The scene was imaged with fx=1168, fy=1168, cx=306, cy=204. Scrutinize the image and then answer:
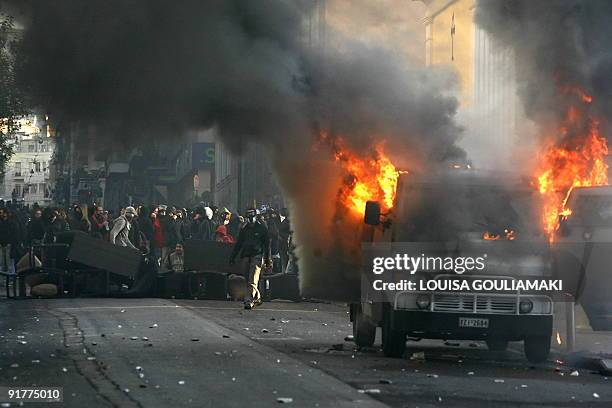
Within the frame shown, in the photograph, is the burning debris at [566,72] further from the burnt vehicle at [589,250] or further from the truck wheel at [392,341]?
the truck wheel at [392,341]

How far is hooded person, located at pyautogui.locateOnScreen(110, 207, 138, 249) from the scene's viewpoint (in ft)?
87.0

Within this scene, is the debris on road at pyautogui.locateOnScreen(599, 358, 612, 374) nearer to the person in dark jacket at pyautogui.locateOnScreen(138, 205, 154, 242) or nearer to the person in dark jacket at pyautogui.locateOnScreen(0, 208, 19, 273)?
the person in dark jacket at pyautogui.locateOnScreen(138, 205, 154, 242)

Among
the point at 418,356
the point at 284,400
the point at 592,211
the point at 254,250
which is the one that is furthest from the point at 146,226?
the point at 284,400

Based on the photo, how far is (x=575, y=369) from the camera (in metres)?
12.9

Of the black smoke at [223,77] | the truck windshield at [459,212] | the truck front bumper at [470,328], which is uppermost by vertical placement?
the black smoke at [223,77]

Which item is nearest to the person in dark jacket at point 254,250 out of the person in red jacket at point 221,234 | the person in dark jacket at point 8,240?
the person in red jacket at point 221,234

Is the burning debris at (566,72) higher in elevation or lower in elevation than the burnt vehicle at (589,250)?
higher

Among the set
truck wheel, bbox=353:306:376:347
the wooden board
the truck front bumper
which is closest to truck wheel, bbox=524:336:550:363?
the truck front bumper

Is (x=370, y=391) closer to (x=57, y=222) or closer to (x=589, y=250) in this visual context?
(x=589, y=250)

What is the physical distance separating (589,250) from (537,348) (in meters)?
4.54

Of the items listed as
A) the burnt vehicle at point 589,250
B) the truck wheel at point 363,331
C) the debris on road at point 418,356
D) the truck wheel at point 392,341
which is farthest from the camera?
the burnt vehicle at point 589,250

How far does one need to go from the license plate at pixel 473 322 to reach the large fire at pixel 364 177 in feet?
8.60

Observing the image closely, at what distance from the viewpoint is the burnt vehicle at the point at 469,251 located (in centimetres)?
1269

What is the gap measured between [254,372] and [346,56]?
7.41 metres
